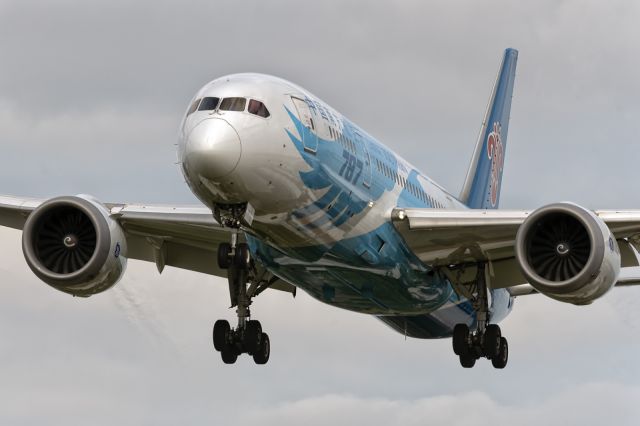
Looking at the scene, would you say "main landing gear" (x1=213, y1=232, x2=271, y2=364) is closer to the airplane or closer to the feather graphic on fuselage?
the airplane

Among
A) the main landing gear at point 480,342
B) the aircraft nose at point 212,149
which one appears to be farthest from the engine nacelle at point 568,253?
the aircraft nose at point 212,149

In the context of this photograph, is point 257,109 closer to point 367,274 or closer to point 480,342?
point 367,274

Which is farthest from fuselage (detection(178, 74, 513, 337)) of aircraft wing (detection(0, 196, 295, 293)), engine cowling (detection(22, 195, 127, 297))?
engine cowling (detection(22, 195, 127, 297))

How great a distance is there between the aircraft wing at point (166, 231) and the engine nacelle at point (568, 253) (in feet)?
23.6

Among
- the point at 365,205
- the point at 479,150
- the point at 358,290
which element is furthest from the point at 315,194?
the point at 479,150

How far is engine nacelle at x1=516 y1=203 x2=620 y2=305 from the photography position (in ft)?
106

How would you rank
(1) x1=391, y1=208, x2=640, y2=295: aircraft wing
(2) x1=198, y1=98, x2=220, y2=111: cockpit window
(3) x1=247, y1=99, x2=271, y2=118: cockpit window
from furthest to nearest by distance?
1. (1) x1=391, y1=208, x2=640, y2=295: aircraft wing
2. (3) x1=247, y1=99, x2=271, y2=118: cockpit window
3. (2) x1=198, y1=98, x2=220, y2=111: cockpit window

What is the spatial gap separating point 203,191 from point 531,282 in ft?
27.7

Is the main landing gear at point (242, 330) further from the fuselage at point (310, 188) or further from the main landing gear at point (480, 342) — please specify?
the main landing gear at point (480, 342)

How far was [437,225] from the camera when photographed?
33.9 m

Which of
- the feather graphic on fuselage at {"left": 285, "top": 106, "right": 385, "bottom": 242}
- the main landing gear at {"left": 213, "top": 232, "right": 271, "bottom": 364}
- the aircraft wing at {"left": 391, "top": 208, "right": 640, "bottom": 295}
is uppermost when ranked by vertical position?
the feather graphic on fuselage at {"left": 285, "top": 106, "right": 385, "bottom": 242}

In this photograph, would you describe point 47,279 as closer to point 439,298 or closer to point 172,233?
→ point 172,233

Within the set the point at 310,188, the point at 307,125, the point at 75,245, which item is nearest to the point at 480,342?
the point at 310,188

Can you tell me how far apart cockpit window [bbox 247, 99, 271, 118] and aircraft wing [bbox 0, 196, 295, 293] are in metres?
5.07
